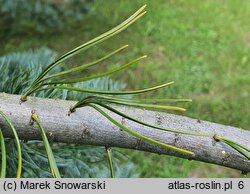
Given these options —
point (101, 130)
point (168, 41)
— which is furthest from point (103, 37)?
point (168, 41)

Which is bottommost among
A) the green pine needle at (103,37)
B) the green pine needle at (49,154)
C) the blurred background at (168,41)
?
the green pine needle at (49,154)

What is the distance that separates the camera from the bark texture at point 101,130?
504mm

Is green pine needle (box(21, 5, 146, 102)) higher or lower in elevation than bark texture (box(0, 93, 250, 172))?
higher

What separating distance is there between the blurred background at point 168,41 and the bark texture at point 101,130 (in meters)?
1.62

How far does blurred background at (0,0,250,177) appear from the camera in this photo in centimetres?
241

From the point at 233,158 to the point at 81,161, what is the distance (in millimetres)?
341

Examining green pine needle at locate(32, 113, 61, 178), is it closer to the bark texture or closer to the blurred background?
the bark texture

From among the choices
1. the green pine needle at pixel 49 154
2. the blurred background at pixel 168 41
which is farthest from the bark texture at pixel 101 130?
the blurred background at pixel 168 41

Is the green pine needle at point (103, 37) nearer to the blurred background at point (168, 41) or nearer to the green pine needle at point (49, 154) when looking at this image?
the green pine needle at point (49, 154)

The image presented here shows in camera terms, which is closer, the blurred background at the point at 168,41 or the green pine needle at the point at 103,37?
the green pine needle at the point at 103,37

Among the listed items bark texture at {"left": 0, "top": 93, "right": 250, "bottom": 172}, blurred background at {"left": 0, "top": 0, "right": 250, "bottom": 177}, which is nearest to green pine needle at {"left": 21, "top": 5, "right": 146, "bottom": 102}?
bark texture at {"left": 0, "top": 93, "right": 250, "bottom": 172}

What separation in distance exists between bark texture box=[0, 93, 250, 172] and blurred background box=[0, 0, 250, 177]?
5.32ft

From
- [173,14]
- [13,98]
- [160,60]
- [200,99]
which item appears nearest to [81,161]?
[13,98]

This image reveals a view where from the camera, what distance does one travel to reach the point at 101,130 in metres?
0.51
